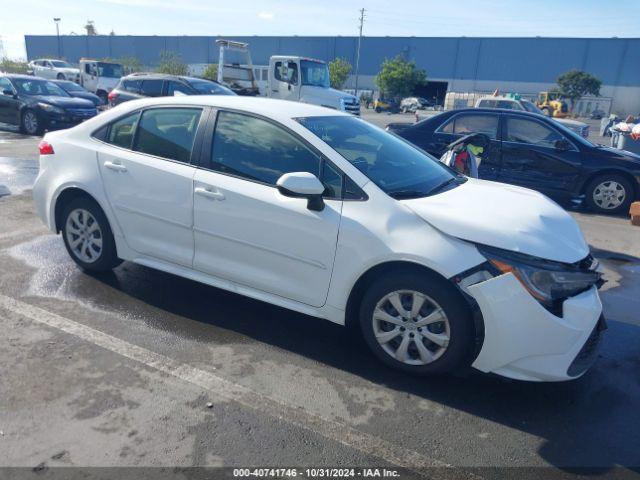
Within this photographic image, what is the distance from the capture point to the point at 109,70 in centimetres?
2764

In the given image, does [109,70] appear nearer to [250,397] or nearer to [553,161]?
[553,161]

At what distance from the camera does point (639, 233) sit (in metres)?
7.23

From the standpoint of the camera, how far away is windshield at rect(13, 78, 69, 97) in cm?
1413

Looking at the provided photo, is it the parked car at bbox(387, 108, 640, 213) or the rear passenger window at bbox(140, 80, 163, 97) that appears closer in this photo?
the parked car at bbox(387, 108, 640, 213)

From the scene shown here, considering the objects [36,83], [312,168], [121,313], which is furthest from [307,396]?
[36,83]

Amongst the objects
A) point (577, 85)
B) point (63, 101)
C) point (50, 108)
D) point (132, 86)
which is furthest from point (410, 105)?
point (50, 108)

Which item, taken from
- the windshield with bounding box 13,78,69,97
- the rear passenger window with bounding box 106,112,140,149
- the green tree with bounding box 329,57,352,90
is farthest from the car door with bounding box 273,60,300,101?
the green tree with bounding box 329,57,352,90

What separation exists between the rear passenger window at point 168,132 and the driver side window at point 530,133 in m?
6.18

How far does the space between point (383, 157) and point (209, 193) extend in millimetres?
1334

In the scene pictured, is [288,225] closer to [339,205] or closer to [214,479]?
[339,205]

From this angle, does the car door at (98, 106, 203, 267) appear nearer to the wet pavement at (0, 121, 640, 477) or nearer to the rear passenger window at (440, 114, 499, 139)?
the wet pavement at (0, 121, 640, 477)

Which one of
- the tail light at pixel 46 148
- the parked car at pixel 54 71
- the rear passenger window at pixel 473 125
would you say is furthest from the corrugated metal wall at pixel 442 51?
the tail light at pixel 46 148

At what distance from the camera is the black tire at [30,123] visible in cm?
1380

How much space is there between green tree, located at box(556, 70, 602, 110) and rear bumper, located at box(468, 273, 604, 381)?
58706mm
